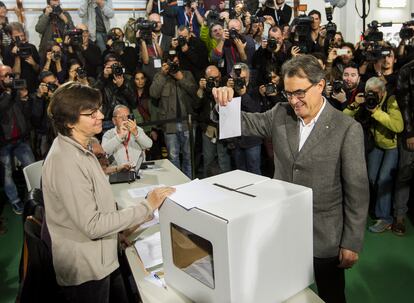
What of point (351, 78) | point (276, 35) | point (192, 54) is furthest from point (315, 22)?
point (192, 54)

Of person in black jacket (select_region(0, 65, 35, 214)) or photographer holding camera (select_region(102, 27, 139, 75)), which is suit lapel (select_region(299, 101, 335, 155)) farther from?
photographer holding camera (select_region(102, 27, 139, 75))

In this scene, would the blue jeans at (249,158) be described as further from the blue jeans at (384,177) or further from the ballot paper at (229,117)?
the ballot paper at (229,117)

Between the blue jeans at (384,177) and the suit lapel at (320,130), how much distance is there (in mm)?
1918

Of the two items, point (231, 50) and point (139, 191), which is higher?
point (231, 50)

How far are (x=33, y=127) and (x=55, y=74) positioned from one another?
23.7 inches

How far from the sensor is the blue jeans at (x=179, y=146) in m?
3.99

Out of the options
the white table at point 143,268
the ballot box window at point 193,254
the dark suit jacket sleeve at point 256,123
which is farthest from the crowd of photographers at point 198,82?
the ballot box window at point 193,254

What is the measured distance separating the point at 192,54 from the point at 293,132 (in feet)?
9.66

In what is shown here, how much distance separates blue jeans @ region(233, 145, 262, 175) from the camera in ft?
12.1

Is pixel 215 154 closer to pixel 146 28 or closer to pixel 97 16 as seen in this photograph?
pixel 146 28

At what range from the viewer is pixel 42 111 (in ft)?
12.7

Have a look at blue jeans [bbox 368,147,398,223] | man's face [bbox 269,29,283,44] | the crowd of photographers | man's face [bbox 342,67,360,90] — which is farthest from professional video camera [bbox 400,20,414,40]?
blue jeans [bbox 368,147,398,223]

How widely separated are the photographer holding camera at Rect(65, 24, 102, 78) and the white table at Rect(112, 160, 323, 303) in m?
2.06

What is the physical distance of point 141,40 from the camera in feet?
13.6
